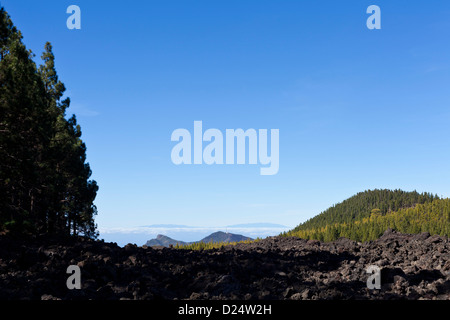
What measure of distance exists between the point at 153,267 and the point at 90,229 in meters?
26.3

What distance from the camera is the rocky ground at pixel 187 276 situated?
12.2 m

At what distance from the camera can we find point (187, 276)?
15.5 meters

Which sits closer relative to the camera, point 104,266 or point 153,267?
point 104,266

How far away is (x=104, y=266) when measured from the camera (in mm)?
14945

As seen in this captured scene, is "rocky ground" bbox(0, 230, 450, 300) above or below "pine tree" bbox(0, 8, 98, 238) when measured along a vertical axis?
below

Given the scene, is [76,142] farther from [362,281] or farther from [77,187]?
[362,281]

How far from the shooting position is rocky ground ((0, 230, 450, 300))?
12195mm

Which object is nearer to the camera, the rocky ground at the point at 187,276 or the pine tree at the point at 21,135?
the rocky ground at the point at 187,276

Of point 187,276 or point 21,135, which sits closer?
point 187,276

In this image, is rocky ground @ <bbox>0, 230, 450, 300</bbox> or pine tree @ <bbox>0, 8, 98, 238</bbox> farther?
pine tree @ <bbox>0, 8, 98, 238</bbox>

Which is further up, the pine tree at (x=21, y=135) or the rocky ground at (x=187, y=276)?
the pine tree at (x=21, y=135)
